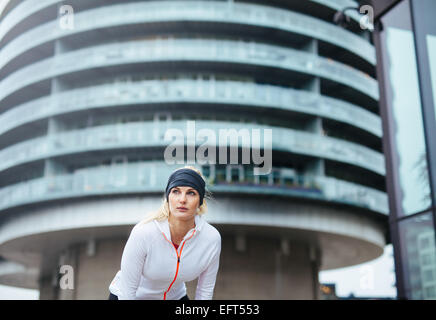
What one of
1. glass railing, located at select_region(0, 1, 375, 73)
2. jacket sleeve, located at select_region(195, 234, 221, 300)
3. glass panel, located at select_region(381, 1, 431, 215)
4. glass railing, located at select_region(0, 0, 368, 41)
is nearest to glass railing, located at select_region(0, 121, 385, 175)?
glass railing, located at select_region(0, 1, 375, 73)

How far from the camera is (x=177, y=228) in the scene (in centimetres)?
269

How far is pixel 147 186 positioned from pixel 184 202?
70.6ft

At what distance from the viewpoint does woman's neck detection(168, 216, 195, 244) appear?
2684 mm

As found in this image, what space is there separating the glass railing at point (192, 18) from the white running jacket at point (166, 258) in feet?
86.0

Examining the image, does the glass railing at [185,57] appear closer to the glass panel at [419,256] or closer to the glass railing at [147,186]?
the glass railing at [147,186]

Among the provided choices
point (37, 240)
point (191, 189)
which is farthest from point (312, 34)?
point (191, 189)

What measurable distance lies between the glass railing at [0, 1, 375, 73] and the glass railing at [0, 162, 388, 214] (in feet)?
27.9

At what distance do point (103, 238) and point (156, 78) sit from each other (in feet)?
31.7

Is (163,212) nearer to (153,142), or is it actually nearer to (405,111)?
(405,111)

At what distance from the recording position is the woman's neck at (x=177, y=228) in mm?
2684

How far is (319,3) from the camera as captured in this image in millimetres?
29984

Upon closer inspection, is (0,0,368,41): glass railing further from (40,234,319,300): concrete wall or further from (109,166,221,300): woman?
(109,166,221,300): woman

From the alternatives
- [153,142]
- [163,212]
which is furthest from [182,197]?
[153,142]

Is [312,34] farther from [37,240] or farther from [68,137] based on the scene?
[37,240]
